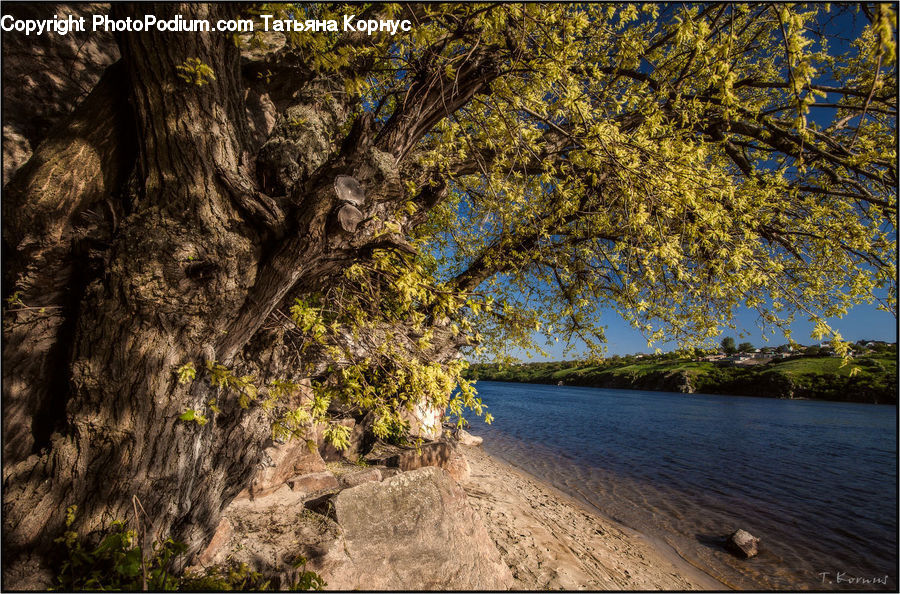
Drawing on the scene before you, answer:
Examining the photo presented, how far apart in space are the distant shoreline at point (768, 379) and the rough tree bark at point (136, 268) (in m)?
35.9

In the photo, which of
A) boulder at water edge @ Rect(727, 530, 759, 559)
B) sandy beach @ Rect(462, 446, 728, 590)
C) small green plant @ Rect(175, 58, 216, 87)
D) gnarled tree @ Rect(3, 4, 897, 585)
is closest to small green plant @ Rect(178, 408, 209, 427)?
gnarled tree @ Rect(3, 4, 897, 585)

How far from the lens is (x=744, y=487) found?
51.2 feet

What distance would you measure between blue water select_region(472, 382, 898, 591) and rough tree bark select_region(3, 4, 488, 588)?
1110 centimetres

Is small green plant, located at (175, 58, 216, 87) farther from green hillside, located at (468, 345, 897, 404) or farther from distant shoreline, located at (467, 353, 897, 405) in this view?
green hillside, located at (468, 345, 897, 404)

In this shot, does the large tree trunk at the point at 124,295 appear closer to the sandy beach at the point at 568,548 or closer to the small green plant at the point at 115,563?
the small green plant at the point at 115,563

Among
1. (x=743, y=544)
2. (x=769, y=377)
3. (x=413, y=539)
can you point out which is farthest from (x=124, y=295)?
(x=769, y=377)

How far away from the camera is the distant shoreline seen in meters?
58.0

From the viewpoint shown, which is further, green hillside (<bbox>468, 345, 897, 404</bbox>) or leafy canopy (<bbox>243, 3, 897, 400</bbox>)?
green hillside (<bbox>468, 345, 897, 404</bbox>)

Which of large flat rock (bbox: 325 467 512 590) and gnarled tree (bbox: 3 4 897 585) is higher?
gnarled tree (bbox: 3 4 897 585)

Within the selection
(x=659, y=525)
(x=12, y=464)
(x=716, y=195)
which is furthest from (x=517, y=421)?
(x=12, y=464)

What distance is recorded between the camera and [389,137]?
395 centimetres

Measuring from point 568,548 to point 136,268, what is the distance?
9.07m

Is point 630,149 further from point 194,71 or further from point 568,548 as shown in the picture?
point 568,548

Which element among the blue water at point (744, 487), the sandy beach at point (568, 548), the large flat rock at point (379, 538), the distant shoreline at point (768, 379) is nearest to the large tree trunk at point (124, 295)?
the large flat rock at point (379, 538)
